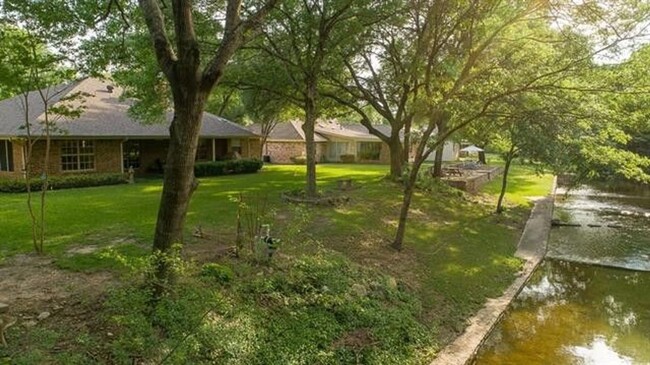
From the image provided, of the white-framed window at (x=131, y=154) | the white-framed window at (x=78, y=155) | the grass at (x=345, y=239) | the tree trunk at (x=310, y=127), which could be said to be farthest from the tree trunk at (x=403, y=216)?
the white-framed window at (x=131, y=154)

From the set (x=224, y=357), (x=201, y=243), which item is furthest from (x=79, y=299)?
(x=201, y=243)

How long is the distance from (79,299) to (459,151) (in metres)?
49.0

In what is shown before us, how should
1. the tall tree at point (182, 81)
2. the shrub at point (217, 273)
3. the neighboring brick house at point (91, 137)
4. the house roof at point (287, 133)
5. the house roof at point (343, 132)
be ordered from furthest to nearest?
the house roof at point (343, 132), the house roof at point (287, 133), the neighboring brick house at point (91, 137), the shrub at point (217, 273), the tall tree at point (182, 81)

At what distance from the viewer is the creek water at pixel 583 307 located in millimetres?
8109

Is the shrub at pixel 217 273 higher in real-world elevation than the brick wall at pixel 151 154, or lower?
lower

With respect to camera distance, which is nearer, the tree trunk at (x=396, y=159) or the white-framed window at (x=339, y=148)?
the tree trunk at (x=396, y=159)

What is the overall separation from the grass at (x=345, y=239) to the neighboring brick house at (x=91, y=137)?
2688 millimetres

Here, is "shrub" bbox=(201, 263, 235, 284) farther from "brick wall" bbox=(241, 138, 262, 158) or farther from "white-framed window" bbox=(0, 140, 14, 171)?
"brick wall" bbox=(241, 138, 262, 158)

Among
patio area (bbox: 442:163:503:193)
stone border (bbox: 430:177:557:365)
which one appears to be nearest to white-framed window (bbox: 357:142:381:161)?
patio area (bbox: 442:163:503:193)

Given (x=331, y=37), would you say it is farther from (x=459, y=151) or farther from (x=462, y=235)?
(x=459, y=151)

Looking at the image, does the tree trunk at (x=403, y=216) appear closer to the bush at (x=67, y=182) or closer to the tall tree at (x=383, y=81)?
the tall tree at (x=383, y=81)

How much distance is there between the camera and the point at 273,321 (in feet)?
22.2

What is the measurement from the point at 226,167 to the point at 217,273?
768 inches

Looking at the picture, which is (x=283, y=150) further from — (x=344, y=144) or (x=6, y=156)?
(x=6, y=156)
